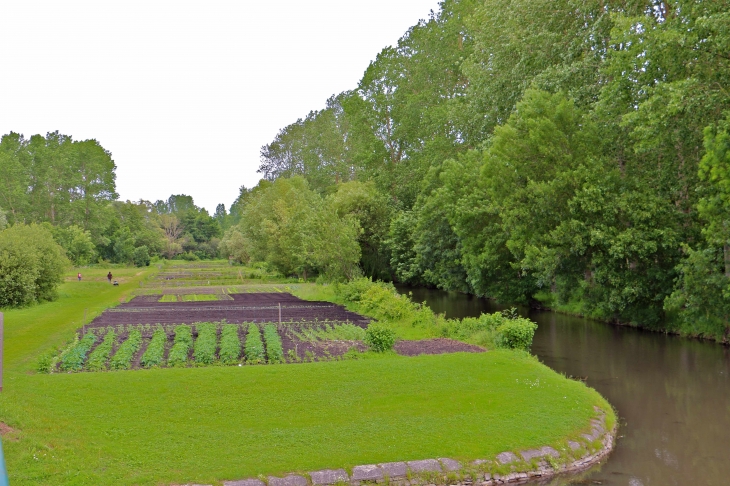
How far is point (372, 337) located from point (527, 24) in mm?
24130

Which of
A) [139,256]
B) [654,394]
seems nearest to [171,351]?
[654,394]

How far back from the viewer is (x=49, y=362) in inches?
705

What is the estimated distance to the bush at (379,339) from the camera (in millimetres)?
20047

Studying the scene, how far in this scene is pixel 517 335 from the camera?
20453mm

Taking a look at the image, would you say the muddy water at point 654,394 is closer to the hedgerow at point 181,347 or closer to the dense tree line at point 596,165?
the dense tree line at point 596,165

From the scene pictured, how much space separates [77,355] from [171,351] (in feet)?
9.39

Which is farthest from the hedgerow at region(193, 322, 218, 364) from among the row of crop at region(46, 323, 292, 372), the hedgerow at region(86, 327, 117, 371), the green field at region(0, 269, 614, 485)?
the hedgerow at region(86, 327, 117, 371)

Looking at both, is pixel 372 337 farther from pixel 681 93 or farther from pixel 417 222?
pixel 417 222

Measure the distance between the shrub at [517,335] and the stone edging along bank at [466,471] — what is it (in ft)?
25.8

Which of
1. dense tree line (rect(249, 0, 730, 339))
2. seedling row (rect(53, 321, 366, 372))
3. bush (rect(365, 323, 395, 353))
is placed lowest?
seedling row (rect(53, 321, 366, 372))

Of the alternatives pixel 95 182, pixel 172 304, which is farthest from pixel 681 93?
pixel 95 182

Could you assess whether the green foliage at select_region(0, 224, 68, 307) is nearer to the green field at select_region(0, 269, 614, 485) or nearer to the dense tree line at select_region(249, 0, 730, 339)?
the green field at select_region(0, 269, 614, 485)

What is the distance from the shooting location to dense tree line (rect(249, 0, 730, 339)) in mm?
22969

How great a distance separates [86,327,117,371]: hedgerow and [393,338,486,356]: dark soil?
9557 mm
